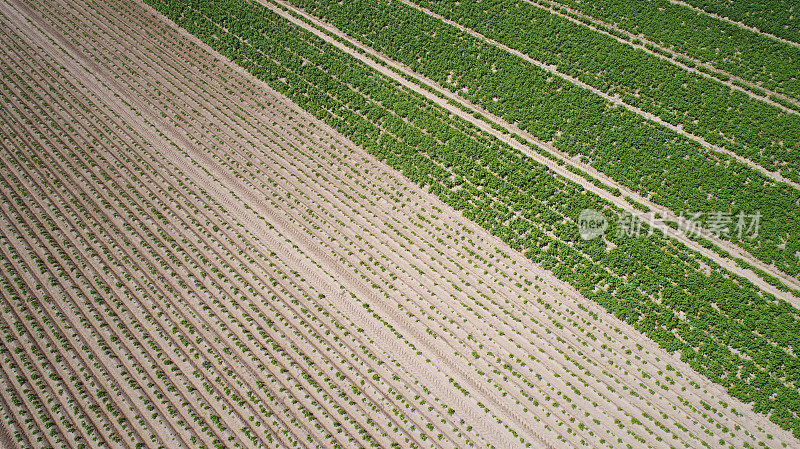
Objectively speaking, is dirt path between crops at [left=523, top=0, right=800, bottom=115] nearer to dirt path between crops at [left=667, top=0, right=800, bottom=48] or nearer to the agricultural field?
the agricultural field

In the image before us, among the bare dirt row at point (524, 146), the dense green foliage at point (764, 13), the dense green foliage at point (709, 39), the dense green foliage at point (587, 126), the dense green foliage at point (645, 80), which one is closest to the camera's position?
the bare dirt row at point (524, 146)

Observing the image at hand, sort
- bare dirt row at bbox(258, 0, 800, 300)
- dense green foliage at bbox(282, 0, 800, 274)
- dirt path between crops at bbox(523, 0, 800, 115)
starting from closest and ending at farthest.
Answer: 1. bare dirt row at bbox(258, 0, 800, 300)
2. dense green foliage at bbox(282, 0, 800, 274)
3. dirt path between crops at bbox(523, 0, 800, 115)

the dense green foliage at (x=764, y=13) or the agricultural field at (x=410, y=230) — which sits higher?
the dense green foliage at (x=764, y=13)

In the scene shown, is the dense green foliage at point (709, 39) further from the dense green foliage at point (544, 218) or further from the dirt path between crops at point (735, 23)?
the dense green foliage at point (544, 218)

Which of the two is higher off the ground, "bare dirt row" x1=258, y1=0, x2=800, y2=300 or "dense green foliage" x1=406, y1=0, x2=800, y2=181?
"dense green foliage" x1=406, y1=0, x2=800, y2=181

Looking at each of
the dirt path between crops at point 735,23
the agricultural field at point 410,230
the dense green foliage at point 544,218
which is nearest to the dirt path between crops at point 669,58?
the agricultural field at point 410,230

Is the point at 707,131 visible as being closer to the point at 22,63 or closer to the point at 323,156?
the point at 323,156

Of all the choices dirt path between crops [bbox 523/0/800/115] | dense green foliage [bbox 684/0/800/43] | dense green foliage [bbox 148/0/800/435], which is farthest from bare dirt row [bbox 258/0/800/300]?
dense green foliage [bbox 684/0/800/43]

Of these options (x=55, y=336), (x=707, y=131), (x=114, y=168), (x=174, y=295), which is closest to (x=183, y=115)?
(x=114, y=168)

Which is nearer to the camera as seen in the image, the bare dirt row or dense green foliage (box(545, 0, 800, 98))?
the bare dirt row
